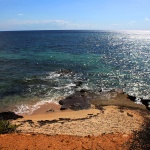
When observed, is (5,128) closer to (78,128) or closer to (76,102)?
(78,128)

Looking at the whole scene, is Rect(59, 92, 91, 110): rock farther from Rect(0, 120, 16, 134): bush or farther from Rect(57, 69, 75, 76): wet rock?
Rect(57, 69, 75, 76): wet rock

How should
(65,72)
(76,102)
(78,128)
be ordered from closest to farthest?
(78,128) < (76,102) < (65,72)

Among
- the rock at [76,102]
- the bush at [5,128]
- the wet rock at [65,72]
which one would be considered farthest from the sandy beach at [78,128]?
the wet rock at [65,72]

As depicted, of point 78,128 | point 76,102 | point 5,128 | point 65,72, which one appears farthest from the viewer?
point 65,72

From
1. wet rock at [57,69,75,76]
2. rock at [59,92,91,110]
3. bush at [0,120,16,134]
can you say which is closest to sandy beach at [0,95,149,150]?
bush at [0,120,16,134]

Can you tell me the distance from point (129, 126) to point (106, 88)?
17.2 meters

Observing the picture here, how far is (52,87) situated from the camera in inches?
1485

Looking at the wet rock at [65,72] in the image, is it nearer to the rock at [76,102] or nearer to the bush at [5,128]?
the rock at [76,102]

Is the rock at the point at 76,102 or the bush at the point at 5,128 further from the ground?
the bush at the point at 5,128

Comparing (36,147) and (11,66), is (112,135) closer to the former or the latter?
(36,147)

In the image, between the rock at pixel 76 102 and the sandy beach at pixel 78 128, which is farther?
the rock at pixel 76 102

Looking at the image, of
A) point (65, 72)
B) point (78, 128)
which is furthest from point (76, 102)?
point (65, 72)

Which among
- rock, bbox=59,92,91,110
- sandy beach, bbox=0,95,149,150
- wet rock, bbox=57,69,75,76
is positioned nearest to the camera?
sandy beach, bbox=0,95,149,150

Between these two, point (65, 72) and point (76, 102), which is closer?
point (76, 102)
